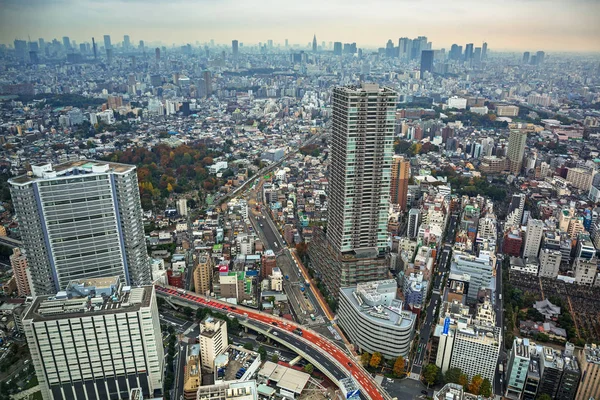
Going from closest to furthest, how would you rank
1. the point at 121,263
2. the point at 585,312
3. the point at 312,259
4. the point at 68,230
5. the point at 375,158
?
the point at 68,230
the point at 121,263
the point at 375,158
the point at 585,312
the point at 312,259

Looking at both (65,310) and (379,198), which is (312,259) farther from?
(65,310)

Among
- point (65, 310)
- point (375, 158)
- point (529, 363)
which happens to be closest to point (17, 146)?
point (65, 310)

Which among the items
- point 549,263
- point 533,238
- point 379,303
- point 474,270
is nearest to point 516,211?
point 533,238

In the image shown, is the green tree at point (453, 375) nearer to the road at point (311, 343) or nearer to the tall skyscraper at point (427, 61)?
the road at point (311, 343)

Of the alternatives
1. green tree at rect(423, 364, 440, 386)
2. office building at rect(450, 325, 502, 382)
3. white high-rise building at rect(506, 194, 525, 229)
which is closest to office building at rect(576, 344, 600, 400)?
office building at rect(450, 325, 502, 382)

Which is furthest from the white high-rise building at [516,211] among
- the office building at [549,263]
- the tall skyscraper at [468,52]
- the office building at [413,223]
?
the tall skyscraper at [468,52]

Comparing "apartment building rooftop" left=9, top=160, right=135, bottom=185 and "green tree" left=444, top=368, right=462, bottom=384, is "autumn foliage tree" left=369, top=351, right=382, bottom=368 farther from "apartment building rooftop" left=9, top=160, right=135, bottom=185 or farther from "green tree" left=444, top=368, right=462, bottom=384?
"apartment building rooftop" left=9, top=160, right=135, bottom=185
